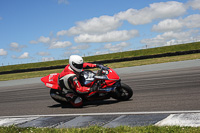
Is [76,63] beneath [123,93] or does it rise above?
above

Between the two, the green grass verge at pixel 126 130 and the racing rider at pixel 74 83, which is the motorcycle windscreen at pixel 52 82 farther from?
the green grass verge at pixel 126 130

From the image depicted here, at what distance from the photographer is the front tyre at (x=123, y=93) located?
7.33 metres

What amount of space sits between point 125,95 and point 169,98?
1.25 metres

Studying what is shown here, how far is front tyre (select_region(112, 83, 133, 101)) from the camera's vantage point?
733 centimetres

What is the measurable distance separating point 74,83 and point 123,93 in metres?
1.47

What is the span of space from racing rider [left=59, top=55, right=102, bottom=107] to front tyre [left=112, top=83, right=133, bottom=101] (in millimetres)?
654

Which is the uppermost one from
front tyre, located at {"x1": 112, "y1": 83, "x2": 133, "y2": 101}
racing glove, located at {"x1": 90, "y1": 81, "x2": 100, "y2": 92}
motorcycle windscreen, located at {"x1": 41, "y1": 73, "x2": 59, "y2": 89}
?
motorcycle windscreen, located at {"x1": 41, "y1": 73, "x2": 59, "y2": 89}

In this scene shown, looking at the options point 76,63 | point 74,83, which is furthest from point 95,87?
point 76,63

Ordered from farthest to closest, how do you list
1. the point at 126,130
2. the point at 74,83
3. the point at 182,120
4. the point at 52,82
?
the point at 52,82
the point at 74,83
the point at 182,120
the point at 126,130

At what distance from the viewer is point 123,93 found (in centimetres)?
743

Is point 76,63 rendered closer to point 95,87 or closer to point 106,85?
point 95,87

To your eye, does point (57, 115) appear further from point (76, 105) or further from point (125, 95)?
point (125, 95)

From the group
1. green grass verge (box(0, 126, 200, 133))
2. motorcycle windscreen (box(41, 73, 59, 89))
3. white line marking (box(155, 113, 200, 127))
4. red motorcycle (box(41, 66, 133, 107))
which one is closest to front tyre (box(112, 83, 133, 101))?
red motorcycle (box(41, 66, 133, 107))

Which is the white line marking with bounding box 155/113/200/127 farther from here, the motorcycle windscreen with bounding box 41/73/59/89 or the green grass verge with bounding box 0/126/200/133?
the motorcycle windscreen with bounding box 41/73/59/89
